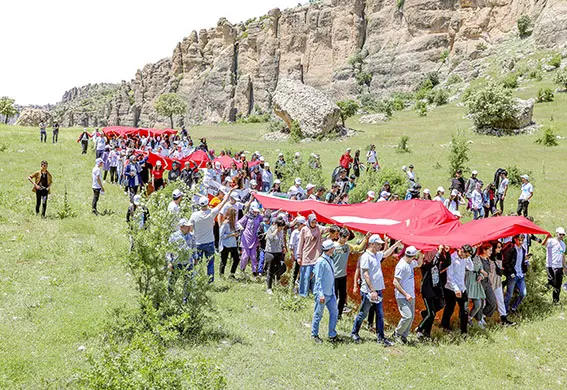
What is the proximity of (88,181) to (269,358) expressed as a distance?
692 inches

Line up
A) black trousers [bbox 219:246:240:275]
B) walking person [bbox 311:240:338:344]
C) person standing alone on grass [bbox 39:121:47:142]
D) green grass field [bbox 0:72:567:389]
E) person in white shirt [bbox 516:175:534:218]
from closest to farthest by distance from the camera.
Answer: green grass field [bbox 0:72:567:389] → walking person [bbox 311:240:338:344] → black trousers [bbox 219:246:240:275] → person in white shirt [bbox 516:175:534:218] → person standing alone on grass [bbox 39:121:47:142]

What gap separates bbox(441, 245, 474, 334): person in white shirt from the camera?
29.3ft

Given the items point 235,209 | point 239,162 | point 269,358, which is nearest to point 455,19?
point 239,162

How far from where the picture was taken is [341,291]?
9531 millimetres

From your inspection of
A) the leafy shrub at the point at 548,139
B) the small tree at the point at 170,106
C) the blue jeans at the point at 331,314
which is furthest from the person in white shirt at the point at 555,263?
the small tree at the point at 170,106

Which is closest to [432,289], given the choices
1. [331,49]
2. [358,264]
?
[358,264]

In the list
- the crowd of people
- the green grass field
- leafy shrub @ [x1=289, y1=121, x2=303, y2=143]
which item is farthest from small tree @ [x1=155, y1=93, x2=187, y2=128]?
the crowd of people

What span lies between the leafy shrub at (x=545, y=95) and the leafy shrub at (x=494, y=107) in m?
8.01

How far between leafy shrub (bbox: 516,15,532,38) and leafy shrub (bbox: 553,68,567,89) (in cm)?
2104

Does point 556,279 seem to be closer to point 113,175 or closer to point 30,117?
point 113,175

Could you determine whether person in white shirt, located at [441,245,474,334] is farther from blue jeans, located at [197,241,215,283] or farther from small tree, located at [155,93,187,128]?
small tree, located at [155,93,187,128]

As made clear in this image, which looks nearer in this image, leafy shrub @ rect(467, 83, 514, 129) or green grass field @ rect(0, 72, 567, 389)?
green grass field @ rect(0, 72, 567, 389)

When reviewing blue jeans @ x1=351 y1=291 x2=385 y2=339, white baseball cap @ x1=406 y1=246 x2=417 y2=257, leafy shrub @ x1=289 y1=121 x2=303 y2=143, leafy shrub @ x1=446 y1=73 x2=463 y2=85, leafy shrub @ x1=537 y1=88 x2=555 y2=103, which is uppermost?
leafy shrub @ x1=446 y1=73 x2=463 y2=85

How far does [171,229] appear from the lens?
801 cm
